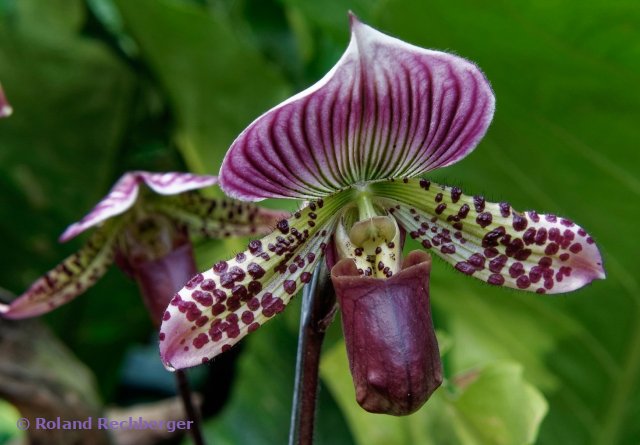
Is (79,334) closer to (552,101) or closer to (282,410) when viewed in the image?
(282,410)

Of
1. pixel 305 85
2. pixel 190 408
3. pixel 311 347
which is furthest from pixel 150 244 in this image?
pixel 305 85

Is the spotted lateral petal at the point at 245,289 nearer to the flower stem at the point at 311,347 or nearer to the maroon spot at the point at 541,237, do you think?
the flower stem at the point at 311,347

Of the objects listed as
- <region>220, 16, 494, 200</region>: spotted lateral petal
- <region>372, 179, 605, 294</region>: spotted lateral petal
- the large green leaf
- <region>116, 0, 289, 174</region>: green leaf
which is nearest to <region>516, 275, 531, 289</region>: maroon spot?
<region>372, 179, 605, 294</region>: spotted lateral petal

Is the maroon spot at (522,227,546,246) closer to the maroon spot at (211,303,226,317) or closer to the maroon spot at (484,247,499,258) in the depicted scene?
the maroon spot at (484,247,499,258)

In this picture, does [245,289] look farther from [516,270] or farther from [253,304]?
[516,270]

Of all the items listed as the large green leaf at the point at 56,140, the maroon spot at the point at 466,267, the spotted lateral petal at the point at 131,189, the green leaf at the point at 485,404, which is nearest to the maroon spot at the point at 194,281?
the spotted lateral petal at the point at 131,189
